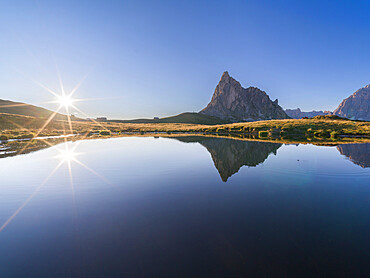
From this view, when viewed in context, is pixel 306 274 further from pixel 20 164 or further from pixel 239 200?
pixel 20 164

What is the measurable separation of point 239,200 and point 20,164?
21437mm

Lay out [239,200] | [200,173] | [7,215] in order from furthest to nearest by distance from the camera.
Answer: [200,173]
[239,200]
[7,215]

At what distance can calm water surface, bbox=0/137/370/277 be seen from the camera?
4.85 metres

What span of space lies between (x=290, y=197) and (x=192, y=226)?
6099mm

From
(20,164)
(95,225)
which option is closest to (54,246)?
(95,225)

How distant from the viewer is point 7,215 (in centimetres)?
802

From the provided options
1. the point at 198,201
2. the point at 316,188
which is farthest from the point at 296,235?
the point at 316,188

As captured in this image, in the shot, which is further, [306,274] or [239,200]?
[239,200]

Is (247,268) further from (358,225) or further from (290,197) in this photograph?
(290,197)

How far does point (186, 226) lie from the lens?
6.74 meters

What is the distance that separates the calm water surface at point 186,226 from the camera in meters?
4.85

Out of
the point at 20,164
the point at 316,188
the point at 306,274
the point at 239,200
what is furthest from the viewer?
the point at 20,164

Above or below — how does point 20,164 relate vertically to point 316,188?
above

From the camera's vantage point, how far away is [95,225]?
7.05 metres
